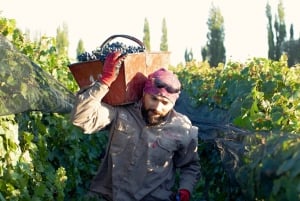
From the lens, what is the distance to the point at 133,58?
176 inches

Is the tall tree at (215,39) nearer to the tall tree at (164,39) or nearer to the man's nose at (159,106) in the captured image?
the tall tree at (164,39)

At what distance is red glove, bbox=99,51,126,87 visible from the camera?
4.13 meters

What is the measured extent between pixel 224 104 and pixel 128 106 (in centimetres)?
296

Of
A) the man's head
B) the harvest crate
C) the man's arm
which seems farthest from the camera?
the harvest crate

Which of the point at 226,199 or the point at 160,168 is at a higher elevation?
the point at 160,168

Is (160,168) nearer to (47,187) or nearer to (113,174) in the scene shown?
(113,174)

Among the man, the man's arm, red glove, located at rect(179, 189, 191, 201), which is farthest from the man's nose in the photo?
red glove, located at rect(179, 189, 191, 201)

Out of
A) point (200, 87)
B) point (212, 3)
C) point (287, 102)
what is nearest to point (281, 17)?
point (212, 3)

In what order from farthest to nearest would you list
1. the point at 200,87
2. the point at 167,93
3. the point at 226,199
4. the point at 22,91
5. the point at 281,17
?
the point at 281,17, the point at 200,87, the point at 226,199, the point at 167,93, the point at 22,91

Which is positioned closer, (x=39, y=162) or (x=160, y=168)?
(x=160, y=168)

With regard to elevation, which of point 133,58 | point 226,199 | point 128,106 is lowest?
point 226,199

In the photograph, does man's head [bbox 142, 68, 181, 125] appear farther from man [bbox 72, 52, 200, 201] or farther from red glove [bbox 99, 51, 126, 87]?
red glove [bbox 99, 51, 126, 87]

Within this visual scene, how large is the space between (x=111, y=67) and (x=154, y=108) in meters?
0.40

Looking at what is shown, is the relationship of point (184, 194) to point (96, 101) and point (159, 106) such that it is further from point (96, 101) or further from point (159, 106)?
point (96, 101)
